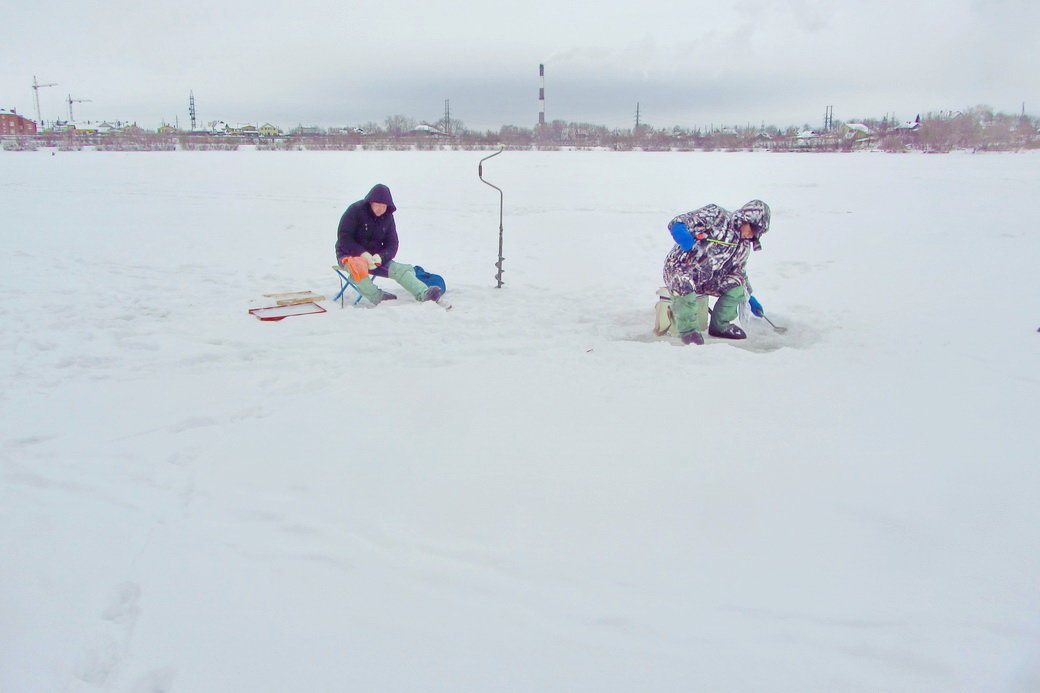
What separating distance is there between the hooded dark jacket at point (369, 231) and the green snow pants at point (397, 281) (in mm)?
88

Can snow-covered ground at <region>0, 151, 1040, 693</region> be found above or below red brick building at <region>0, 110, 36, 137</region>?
below

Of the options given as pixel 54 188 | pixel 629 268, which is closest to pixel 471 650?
pixel 629 268

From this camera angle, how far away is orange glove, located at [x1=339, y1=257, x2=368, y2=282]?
5.18 metres

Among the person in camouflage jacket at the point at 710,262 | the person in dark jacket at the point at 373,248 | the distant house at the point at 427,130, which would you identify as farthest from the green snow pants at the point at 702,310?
the distant house at the point at 427,130

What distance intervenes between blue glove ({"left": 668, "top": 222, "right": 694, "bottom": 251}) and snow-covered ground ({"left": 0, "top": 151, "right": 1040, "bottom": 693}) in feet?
2.22

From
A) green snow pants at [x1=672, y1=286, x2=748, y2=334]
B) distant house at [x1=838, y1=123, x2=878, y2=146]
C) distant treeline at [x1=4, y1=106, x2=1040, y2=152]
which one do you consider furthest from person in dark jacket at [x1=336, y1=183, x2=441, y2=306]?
distant house at [x1=838, y1=123, x2=878, y2=146]

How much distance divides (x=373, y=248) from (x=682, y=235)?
2.64 metres

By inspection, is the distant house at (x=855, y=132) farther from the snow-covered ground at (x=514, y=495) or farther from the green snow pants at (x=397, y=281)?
the snow-covered ground at (x=514, y=495)

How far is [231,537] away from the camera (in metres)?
2.27

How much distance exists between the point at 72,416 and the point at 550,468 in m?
2.40

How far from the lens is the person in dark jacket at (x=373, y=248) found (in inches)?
208

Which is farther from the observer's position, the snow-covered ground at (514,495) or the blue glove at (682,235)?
the blue glove at (682,235)

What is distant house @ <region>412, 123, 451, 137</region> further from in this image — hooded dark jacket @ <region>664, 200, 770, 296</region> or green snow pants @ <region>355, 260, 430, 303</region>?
hooded dark jacket @ <region>664, 200, 770, 296</region>

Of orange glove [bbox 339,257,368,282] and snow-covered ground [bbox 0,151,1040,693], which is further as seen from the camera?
orange glove [bbox 339,257,368,282]
